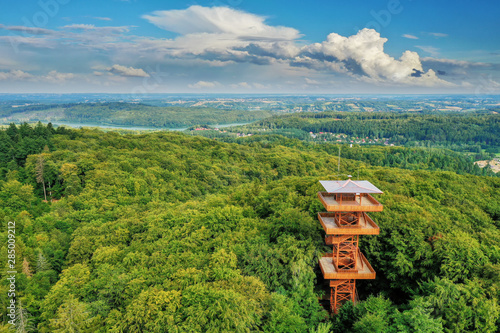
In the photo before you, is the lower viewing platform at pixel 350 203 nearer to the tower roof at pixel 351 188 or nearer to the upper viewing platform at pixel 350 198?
the upper viewing platform at pixel 350 198

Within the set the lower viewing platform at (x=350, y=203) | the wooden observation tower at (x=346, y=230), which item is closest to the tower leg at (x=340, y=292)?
the wooden observation tower at (x=346, y=230)

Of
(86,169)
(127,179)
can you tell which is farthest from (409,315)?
(86,169)

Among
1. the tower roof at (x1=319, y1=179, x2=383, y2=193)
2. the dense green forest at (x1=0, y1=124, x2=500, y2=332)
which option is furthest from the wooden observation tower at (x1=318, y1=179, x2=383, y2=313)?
the dense green forest at (x1=0, y1=124, x2=500, y2=332)

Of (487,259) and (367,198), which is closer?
(487,259)

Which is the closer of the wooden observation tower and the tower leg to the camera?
the wooden observation tower

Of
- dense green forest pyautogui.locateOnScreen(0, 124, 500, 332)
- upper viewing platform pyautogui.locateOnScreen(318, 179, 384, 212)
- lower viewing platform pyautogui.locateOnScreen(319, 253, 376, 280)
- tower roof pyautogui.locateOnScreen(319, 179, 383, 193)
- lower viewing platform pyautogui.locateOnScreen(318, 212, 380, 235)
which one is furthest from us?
lower viewing platform pyautogui.locateOnScreen(319, 253, 376, 280)

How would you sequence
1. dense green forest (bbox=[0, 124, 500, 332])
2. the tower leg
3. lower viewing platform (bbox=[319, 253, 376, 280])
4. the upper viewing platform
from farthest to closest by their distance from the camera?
the tower leg < lower viewing platform (bbox=[319, 253, 376, 280]) < the upper viewing platform < dense green forest (bbox=[0, 124, 500, 332])

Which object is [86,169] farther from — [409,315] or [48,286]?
[409,315]

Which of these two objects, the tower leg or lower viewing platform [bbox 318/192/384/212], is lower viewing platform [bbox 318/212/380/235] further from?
the tower leg

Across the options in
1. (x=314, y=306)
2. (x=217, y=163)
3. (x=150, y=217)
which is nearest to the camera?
(x=314, y=306)
